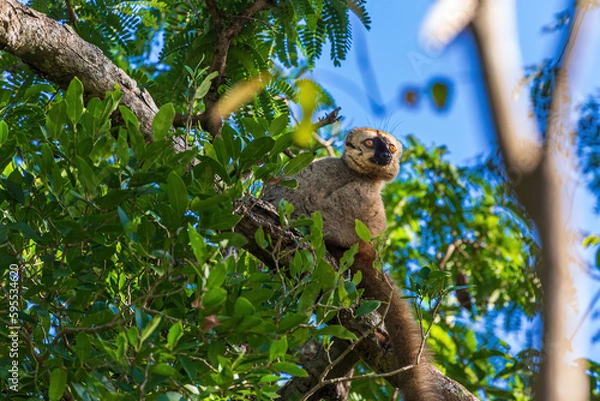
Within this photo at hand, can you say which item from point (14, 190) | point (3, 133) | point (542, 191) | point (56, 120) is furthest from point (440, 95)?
point (3, 133)

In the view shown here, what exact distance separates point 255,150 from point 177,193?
60 cm

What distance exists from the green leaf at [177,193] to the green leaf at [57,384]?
70 centimetres

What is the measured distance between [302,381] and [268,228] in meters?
1.24

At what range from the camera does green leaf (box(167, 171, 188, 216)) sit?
275 cm

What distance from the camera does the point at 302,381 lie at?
480 centimetres

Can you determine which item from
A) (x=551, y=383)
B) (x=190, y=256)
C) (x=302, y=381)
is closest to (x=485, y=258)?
(x=302, y=381)

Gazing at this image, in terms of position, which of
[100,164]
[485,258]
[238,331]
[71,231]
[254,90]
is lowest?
[238,331]

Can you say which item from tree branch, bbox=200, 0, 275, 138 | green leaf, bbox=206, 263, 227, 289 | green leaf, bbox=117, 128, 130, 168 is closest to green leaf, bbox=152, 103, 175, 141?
green leaf, bbox=117, 128, 130, 168

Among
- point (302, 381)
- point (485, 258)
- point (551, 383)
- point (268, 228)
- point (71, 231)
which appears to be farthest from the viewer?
point (485, 258)

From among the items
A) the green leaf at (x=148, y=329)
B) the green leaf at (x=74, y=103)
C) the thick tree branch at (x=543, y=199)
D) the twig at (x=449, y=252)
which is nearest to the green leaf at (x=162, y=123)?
the green leaf at (x=74, y=103)

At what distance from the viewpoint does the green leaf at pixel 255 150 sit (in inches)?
128

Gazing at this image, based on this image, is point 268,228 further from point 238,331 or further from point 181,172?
point 238,331

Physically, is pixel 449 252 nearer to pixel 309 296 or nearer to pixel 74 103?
pixel 309 296

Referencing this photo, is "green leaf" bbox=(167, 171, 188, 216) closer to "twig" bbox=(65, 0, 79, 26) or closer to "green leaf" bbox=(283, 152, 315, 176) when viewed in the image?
"green leaf" bbox=(283, 152, 315, 176)
